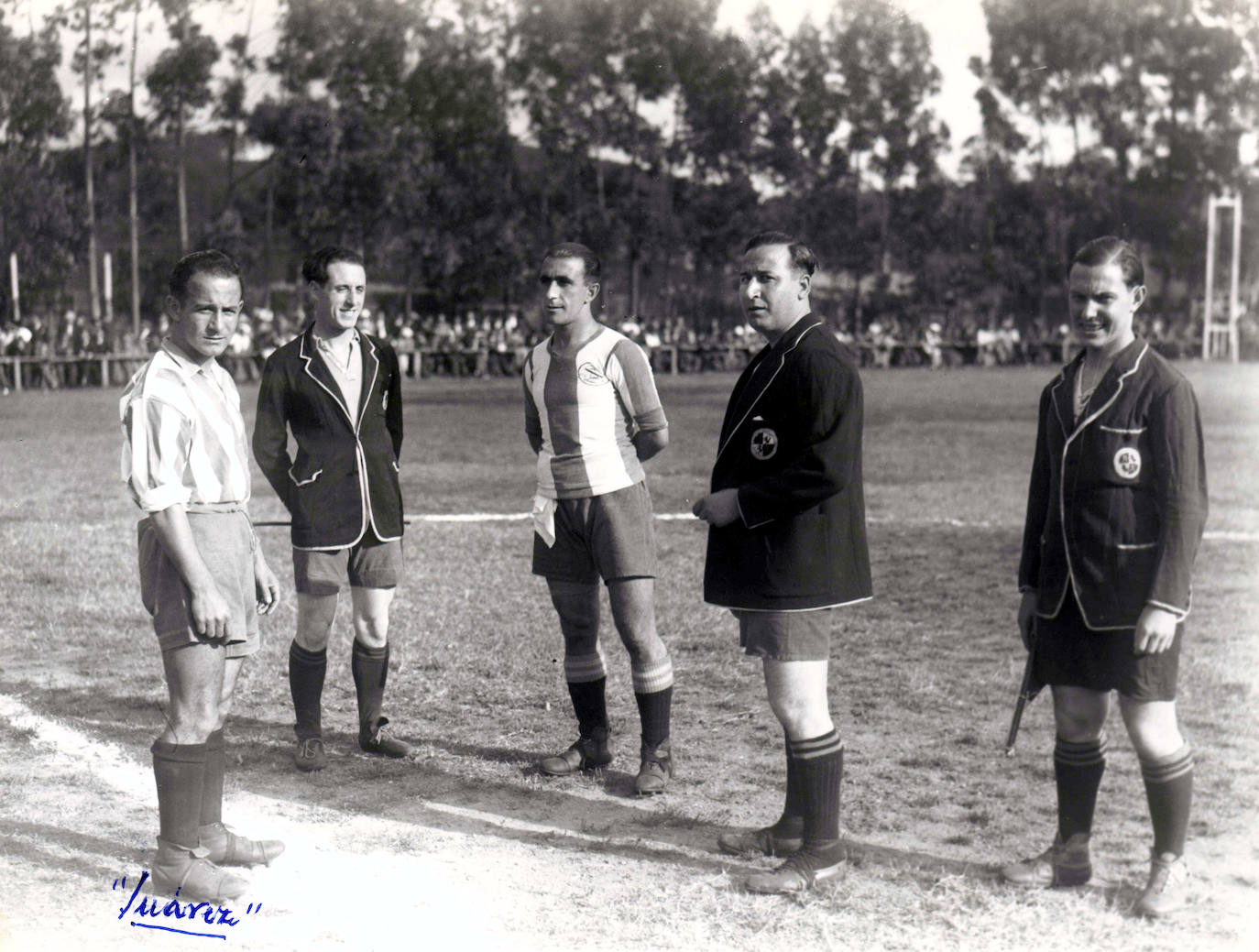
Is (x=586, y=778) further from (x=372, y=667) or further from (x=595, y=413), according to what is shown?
(x=595, y=413)

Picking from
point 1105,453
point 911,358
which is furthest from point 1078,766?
point 911,358

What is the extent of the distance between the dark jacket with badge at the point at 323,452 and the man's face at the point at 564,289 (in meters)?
0.81

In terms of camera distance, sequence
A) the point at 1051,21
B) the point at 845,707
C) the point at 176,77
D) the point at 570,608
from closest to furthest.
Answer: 1. the point at 570,608
2. the point at 845,707
3. the point at 176,77
4. the point at 1051,21

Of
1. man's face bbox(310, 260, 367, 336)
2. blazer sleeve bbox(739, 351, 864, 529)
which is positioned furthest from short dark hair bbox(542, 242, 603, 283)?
blazer sleeve bbox(739, 351, 864, 529)

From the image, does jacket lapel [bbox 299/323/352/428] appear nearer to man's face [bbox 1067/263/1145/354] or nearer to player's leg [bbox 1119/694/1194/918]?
man's face [bbox 1067/263/1145/354]

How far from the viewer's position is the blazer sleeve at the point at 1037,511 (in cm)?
414

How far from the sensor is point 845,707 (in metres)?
6.21

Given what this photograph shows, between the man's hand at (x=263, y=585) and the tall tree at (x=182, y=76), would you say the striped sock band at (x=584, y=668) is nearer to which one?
the man's hand at (x=263, y=585)

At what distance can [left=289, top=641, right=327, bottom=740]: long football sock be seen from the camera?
5.48 metres

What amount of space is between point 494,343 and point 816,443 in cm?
3327

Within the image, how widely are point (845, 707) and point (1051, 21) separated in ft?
145

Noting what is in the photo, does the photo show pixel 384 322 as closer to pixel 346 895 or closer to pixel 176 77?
pixel 176 77

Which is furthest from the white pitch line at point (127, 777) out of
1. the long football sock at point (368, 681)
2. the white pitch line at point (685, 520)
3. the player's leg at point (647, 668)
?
the white pitch line at point (685, 520)

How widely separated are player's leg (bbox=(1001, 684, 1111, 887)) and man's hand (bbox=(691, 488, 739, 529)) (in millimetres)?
1060
